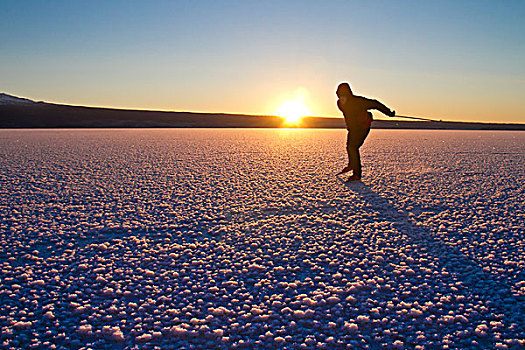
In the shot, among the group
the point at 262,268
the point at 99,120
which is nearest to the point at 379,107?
the point at 262,268

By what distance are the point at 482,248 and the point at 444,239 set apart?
12.1 inches

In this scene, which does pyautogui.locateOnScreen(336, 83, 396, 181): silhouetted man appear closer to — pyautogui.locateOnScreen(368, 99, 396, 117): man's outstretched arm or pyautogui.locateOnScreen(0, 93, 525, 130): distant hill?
pyautogui.locateOnScreen(368, 99, 396, 117): man's outstretched arm

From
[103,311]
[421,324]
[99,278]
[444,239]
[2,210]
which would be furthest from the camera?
[2,210]

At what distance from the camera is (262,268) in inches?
104

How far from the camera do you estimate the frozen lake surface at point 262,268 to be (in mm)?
1867

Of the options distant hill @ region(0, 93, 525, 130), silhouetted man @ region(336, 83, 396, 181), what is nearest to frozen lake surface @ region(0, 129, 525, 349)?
silhouetted man @ region(336, 83, 396, 181)

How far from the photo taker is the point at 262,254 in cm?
293

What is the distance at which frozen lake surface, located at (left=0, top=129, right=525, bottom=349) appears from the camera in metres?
1.87

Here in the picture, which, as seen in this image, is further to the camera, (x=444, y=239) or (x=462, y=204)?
(x=462, y=204)

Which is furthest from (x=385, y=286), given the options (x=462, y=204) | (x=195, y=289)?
(x=462, y=204)

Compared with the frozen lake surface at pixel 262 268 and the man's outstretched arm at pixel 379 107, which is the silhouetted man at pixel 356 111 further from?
the frozen lake surface at pixel 262 268

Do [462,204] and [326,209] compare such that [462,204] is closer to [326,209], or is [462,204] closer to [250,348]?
[326,209]

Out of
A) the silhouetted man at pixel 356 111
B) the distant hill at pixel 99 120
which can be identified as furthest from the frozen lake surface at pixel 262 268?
the distant hill at pixel 99 120

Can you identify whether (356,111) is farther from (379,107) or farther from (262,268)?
(262,268)
